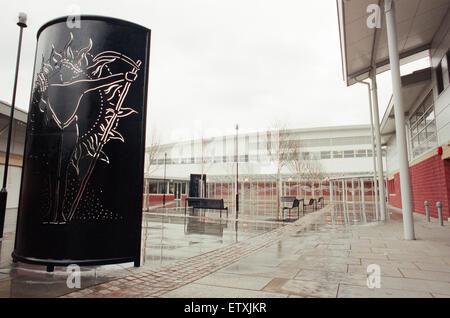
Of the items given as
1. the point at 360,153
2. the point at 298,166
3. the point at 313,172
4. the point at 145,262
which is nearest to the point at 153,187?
the point at 298,166

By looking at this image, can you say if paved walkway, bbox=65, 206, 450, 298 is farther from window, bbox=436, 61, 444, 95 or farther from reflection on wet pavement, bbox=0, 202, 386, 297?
window, bbox=436, 61, 444, 95

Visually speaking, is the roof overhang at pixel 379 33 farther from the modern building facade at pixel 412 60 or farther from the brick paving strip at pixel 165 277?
the brick paving strip at pixel 165 277

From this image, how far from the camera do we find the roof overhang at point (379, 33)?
1155 centimetres

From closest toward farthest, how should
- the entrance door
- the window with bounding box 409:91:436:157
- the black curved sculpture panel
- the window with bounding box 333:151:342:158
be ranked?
1. the black curved sculpture panel
2. the window with bounding box 409:91:436:157
3. the entrance door
4. the window with bounding box 333:151:342:158

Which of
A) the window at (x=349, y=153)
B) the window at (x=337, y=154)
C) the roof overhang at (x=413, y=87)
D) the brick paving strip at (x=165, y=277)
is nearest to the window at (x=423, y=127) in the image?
the roof overhang at (x=413, y=87)

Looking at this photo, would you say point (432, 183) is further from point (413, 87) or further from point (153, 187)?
point (153, 187)

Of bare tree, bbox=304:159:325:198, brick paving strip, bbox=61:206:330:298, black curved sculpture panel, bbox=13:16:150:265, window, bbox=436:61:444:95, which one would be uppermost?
window, bbox=436:61:444:95

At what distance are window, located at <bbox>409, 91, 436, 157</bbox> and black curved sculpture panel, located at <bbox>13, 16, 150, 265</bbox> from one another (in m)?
16.4

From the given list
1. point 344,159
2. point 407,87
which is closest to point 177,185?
point 344,159

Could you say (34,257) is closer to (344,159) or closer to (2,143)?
(2,143)

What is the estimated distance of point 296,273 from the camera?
507 centimetres

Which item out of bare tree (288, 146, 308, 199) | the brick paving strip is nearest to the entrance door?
bare tree (288, 146, 308, 199)

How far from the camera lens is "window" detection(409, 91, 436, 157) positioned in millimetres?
16330
